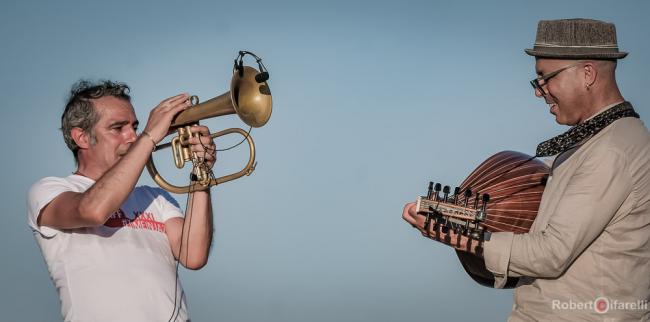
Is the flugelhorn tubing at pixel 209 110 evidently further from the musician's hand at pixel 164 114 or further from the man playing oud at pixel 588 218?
the man playing oud at pixel 588 218

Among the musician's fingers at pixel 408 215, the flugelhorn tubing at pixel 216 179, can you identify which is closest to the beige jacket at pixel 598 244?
the musician's fingers at pixel 408 215

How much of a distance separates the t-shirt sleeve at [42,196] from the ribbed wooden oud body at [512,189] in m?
2.33

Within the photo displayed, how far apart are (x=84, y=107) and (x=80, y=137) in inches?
7.8

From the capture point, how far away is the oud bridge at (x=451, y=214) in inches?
155

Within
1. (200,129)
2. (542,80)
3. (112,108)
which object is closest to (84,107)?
(112,108)

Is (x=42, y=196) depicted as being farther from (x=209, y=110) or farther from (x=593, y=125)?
(x=593, y=125)

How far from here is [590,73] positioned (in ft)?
12.9

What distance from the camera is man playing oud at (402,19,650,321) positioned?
12.0ft

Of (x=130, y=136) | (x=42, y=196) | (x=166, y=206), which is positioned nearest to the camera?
(x=42, y=196)

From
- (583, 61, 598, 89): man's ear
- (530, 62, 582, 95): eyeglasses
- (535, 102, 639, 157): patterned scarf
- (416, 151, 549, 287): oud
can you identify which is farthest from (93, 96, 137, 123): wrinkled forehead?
(583, 61, 598, 89): man's ear

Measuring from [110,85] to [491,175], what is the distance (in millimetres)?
2468

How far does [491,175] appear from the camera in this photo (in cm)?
466

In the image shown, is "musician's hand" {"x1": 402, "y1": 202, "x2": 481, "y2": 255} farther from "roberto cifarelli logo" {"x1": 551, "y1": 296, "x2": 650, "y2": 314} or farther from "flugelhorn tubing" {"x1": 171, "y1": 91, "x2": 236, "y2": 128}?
"flugelhorn tubing" {"x1": 171, "y1": 91, "x2": 236, "y2": 128}

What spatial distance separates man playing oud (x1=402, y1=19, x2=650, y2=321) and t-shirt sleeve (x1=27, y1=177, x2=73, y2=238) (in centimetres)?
218
